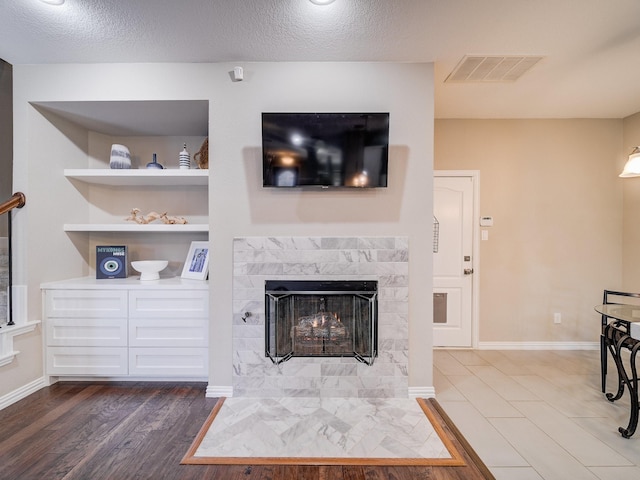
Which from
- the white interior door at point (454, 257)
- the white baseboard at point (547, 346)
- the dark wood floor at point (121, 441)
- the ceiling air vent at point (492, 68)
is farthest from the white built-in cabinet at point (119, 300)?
the white baseboard at point (547, 346)

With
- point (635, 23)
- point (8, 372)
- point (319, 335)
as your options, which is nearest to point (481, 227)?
point (635, 23)

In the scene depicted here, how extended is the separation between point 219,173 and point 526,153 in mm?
3344

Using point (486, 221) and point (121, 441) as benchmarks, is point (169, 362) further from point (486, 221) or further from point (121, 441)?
point (486, 221)

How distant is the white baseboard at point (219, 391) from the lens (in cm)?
234

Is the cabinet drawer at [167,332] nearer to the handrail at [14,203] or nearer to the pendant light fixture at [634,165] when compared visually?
the handrail at [14,203]

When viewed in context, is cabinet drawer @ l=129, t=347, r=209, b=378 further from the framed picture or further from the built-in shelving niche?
the built-in shelving niche

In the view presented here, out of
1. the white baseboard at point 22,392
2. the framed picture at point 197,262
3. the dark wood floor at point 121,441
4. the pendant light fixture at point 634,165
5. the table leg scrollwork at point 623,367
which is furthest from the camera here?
the framed picture at point 197,262

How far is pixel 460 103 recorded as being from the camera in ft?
9.98

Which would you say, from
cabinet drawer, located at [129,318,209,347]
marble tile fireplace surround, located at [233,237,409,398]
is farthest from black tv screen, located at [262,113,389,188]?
cabinet drawer, located at [129,318,209,347]

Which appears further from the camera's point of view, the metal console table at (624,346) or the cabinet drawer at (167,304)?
the cabinet drawer at (167,304)

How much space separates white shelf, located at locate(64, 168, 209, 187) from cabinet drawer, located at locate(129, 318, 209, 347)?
1.19m

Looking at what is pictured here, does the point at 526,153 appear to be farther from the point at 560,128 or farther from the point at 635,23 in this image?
the point at 635,23

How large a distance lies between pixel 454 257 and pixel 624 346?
5.10 ft

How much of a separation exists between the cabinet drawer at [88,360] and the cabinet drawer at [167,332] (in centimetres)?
18
